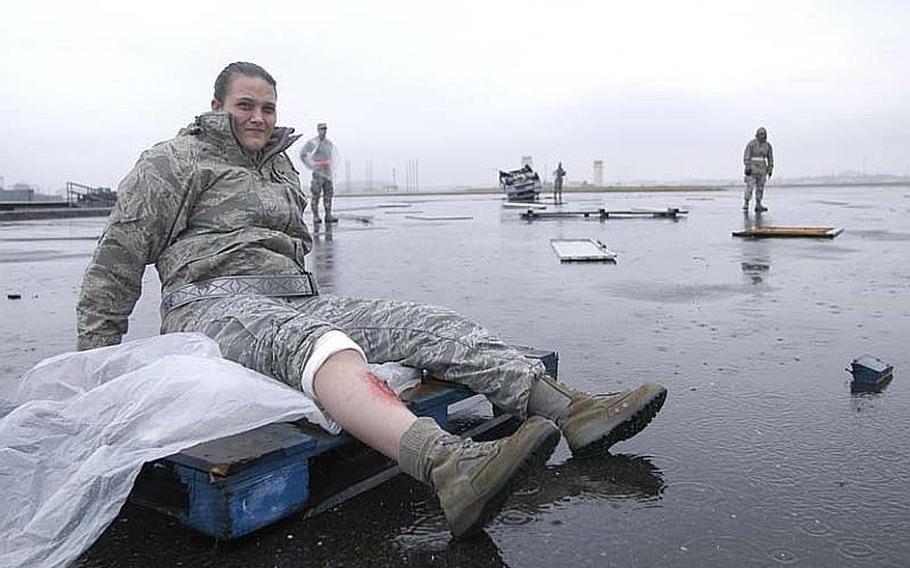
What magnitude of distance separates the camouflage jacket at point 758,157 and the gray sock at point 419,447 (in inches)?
706

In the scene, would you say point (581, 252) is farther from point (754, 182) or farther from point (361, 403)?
point (754, 182)

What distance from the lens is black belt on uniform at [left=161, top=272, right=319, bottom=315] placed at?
2.95 m

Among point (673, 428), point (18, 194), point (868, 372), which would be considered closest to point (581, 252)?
point (868, 372)

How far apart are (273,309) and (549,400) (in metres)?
1.00

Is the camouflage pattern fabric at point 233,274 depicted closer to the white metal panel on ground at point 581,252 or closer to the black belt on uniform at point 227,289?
the black belt on uniform at point 227,289

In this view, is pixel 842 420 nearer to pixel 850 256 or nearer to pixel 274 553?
pixel 274 553

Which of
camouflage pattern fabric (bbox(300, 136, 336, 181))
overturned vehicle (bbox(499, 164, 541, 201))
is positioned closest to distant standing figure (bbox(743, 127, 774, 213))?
camouflage pattern fabric (bbox(300, 136, 336, 181))

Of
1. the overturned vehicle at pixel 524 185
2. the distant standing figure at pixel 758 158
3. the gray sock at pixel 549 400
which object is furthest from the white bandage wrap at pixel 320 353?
the overturned vehicle at pixel 524 185

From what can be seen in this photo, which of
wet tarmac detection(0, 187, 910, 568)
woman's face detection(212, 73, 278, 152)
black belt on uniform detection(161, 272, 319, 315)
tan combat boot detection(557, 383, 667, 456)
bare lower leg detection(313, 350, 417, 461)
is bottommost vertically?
wet tarmac detection(0, 187, 910, 568)

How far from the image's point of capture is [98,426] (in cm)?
226

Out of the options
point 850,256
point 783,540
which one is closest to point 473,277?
point 850,256

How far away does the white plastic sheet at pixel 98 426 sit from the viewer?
203cm

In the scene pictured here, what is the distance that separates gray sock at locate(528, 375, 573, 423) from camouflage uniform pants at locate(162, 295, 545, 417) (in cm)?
3

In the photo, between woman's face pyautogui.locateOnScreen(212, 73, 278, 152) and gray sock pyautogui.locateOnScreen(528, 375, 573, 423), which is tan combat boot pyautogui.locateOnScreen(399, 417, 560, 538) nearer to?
gray sock pyautogui.locateOnScreen(528, 375, 573, 423)
